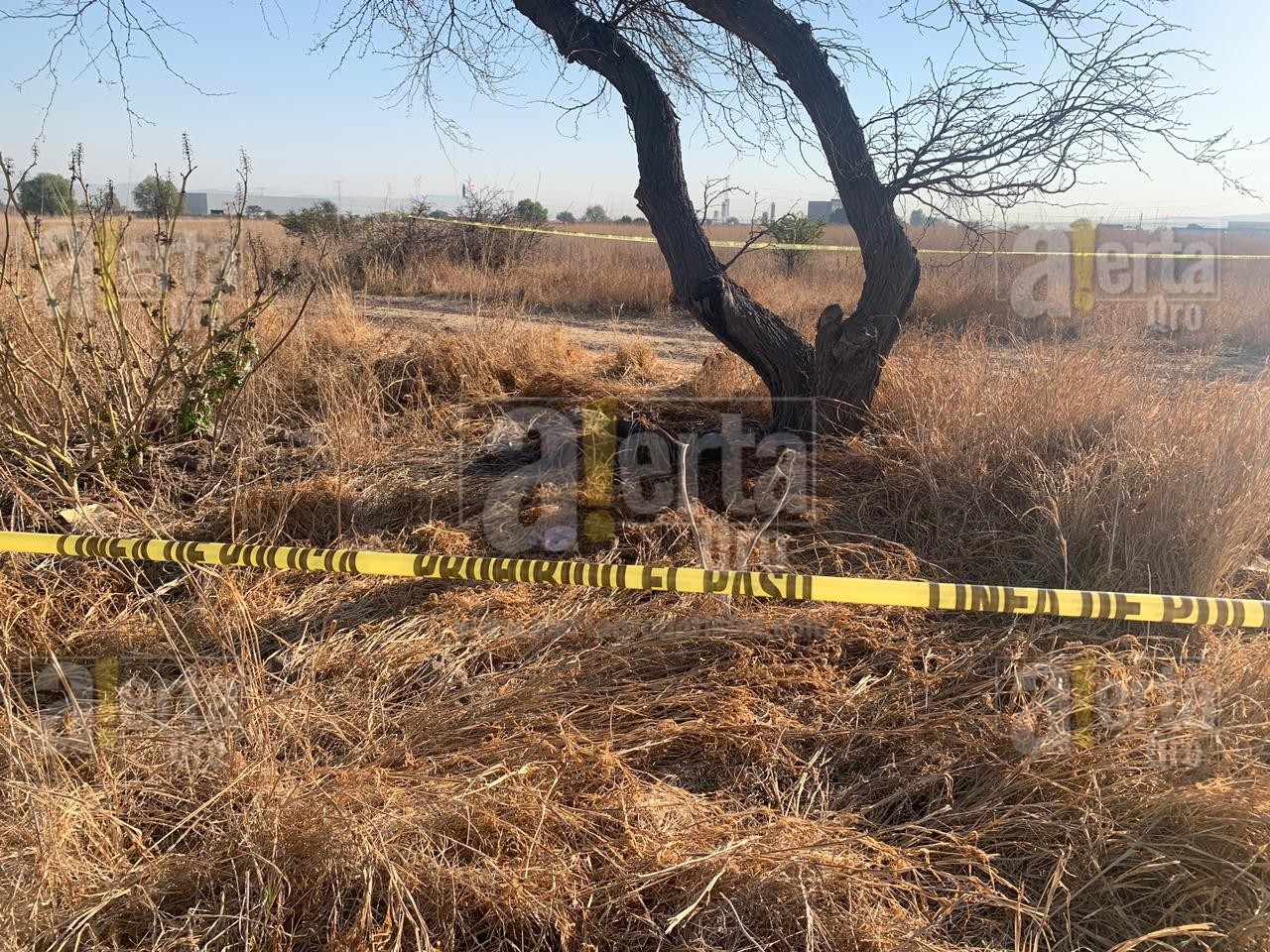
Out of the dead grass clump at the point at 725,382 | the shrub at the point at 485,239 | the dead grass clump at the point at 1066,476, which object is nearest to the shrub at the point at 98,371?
the dead grass clump at the point at 725,382

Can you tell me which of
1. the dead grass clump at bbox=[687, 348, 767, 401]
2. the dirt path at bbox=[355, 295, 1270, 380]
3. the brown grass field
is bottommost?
the brown grass field

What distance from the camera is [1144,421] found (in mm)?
3922

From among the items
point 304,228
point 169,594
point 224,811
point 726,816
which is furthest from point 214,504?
point 304,228

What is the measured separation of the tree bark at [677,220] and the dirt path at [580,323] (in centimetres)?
209

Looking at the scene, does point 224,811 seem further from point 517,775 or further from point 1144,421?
point 1144,421

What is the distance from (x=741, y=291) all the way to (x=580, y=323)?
5.59 metres

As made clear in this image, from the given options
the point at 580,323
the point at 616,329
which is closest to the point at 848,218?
the point at 616,329

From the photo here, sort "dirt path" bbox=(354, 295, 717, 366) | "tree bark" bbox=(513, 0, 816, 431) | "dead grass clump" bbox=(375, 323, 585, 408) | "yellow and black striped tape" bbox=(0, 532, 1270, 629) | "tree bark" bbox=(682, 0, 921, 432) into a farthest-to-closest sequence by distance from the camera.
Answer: "dirt path" bbox=(354, 295, 717, 366) → "dead grass clump" bbox=(375, 323, 585, 408) → "tree bark" bbox=(513, 0, 816, 431) → "tree bark" bbox=(682, 0, 921, 432) → "yellow and black striped tape" bbox=(0, 532, 1270, 629)

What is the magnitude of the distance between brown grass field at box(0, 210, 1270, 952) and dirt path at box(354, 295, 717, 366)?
10.2 feet

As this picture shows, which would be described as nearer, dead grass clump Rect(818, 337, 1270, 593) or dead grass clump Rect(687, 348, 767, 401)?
dead grass clump Rect(818, 337, 1270, 593)

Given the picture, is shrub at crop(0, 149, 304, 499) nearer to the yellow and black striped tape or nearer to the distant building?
the yellow and black striped tape

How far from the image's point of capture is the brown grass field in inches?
75.3

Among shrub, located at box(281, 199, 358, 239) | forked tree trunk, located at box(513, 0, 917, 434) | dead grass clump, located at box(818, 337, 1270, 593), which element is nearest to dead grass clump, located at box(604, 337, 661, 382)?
forked tree trunk, located at box(513, 0, 917, 434)

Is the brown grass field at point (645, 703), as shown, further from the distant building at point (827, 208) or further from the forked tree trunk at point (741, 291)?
the distant building at point (827, 208)
